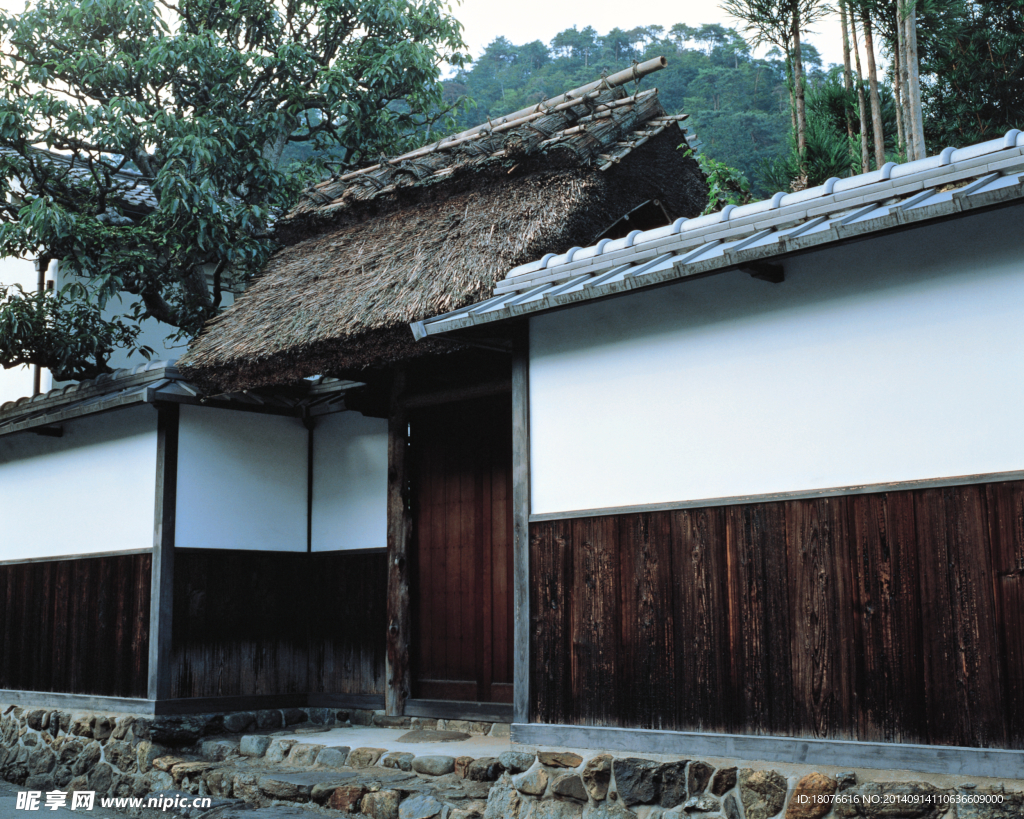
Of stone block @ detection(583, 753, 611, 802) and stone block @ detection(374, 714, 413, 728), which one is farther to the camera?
stone block @ detection(374, 714, 413, 728)

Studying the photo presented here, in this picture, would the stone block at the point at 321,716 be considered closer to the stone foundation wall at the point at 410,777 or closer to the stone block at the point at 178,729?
the stone foundation wall at the point at 410,777

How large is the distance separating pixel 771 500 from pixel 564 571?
1350mm

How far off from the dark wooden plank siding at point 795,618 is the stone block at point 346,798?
1.32 metres

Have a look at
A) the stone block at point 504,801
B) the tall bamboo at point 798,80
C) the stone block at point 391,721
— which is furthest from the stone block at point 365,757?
the tall bamboo at point 798,80

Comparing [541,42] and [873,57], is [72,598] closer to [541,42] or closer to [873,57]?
[873,57]

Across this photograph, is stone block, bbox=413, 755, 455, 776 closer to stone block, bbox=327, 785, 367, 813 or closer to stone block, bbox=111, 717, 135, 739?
stone block, bbox=327, 785, 367, 813

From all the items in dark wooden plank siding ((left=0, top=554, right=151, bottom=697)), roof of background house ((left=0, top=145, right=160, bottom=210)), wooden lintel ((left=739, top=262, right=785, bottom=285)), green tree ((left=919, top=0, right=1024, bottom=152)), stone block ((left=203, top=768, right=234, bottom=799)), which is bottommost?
stone block ((left=203, top=768, right=234, bottom=799))

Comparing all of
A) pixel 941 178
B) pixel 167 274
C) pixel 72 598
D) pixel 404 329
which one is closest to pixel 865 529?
pixel 941 178

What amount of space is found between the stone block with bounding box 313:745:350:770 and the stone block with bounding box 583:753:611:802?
2.23 meters

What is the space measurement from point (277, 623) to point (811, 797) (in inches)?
214

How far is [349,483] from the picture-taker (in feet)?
28.0

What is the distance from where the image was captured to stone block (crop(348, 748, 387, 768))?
6.49 meters

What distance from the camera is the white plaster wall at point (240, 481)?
8172 millimetres

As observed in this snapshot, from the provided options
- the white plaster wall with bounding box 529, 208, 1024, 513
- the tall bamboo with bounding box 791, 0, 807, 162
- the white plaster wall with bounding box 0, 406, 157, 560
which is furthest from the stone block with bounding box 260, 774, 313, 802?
the tall bamboo with bounding box 791, 0, 807, 162
